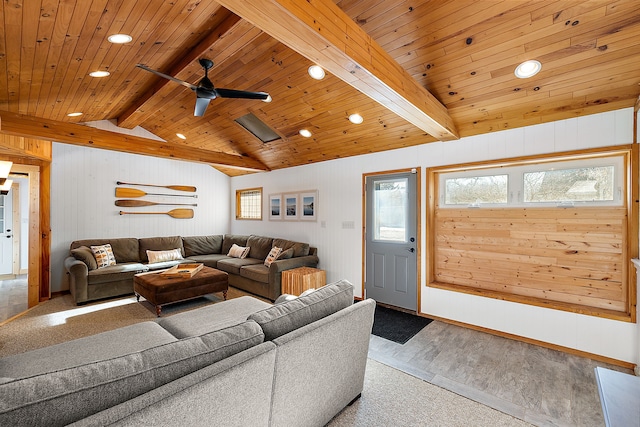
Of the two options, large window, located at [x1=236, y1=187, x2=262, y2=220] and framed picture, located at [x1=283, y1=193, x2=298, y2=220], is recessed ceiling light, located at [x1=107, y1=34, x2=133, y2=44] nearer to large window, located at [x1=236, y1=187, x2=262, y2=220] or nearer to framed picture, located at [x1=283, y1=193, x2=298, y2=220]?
framed picture, located at [x1=283, y1=193, x2=298, y2=220]

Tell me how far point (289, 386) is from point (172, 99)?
13.4 ft

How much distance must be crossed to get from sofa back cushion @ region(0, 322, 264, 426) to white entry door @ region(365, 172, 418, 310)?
3.15m

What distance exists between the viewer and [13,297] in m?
4.55

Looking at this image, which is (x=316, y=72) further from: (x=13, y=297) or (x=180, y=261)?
(x=13, y=297)

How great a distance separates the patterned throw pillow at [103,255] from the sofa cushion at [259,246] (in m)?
2.33

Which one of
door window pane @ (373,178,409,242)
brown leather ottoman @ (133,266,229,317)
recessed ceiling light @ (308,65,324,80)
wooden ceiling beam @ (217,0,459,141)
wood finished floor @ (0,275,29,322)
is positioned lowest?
wood finished floor @ (0,275,29,322)

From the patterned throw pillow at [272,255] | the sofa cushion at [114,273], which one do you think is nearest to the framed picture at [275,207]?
the patterned throw pillow at [272,255]

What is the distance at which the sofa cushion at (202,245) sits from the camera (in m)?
6.13

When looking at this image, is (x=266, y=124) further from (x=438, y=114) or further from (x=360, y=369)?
(x=360, y=369)

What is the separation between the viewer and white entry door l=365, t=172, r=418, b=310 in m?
3.99

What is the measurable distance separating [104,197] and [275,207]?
315 centimetres

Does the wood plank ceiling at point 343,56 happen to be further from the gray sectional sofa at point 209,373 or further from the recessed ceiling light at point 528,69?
the gray sectional sofa at point 209,373

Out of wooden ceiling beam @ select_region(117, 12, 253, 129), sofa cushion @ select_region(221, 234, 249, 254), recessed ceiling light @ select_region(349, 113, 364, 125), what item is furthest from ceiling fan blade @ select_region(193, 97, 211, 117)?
sofa cushion @ select_region(221, 234, 249, 254)

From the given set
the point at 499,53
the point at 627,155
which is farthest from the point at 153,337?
the point at 627,155
